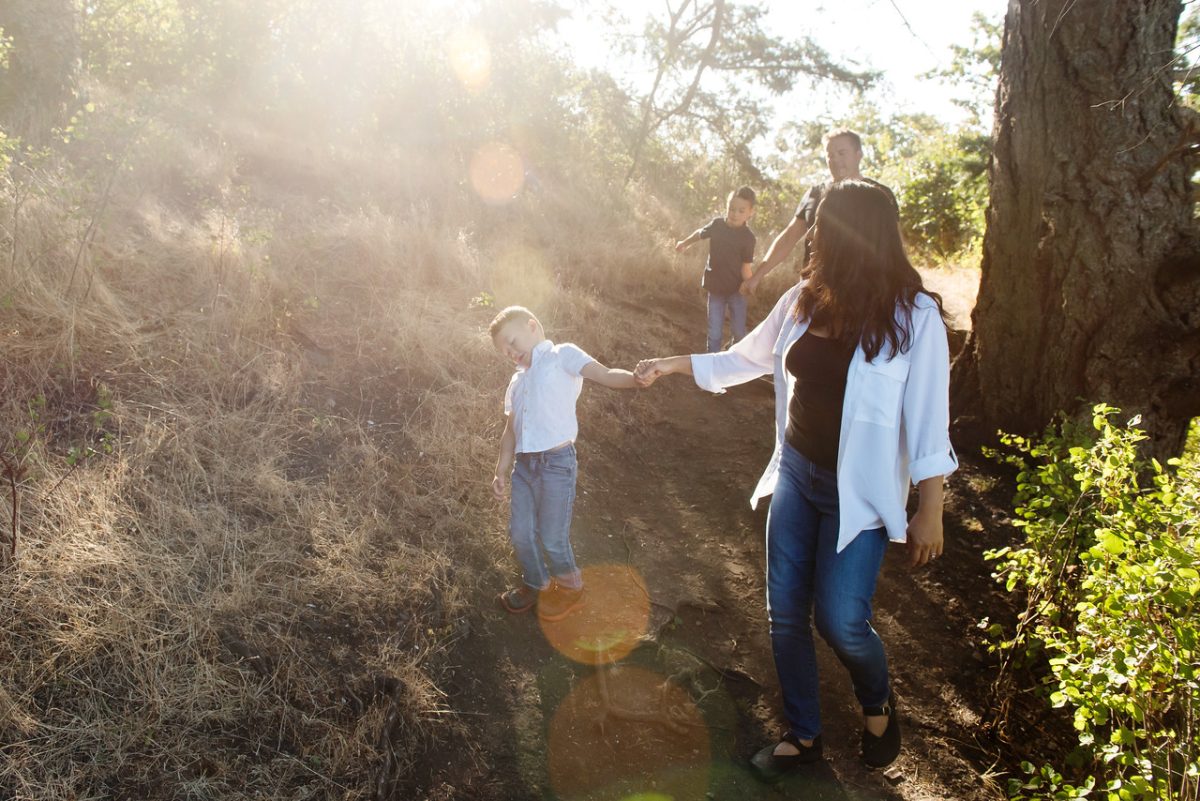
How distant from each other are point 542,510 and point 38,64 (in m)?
6.84

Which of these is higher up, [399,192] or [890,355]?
[399,192]

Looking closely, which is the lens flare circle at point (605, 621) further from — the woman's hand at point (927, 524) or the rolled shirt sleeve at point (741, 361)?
the woman's hand at point (927, 524)

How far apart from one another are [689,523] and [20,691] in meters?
3.34

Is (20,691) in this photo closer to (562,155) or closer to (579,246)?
(579,246)

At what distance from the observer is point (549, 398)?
3.39 meters

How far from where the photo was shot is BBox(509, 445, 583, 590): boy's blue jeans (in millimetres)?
3465

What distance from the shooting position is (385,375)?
16.4 feet

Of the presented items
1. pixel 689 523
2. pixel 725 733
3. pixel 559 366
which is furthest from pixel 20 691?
pixel 689 523

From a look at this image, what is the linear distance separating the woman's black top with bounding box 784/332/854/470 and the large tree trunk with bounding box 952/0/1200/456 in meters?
2.57

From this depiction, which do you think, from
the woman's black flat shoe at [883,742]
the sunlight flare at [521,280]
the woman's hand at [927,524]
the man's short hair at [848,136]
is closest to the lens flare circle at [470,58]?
the sunlight flare at [521,280]

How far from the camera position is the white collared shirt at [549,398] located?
3395 mm

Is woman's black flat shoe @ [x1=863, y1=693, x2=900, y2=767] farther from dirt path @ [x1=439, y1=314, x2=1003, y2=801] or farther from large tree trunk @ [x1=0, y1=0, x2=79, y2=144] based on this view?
large tree trunk @ [x1=0, y1=0, x2=79, y2=144]

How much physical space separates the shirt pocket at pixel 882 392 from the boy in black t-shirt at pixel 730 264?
4417 millimetres

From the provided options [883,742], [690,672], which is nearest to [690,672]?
[690,672]
